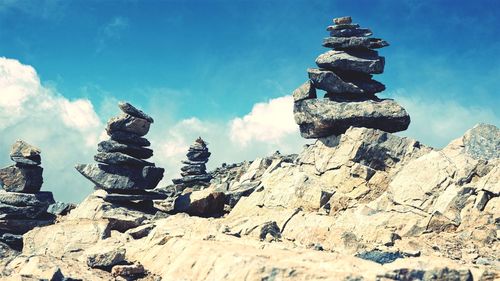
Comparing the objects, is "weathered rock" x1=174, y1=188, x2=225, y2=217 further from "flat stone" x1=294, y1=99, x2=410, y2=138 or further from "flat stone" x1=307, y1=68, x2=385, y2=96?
"flat stone" x1=307, y1=68, x2=385, y2=96

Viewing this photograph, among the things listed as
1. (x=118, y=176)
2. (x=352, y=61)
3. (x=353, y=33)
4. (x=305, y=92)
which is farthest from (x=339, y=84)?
(x=118, y=176)

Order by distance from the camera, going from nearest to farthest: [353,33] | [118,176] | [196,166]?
[353,33]
[118,176]
[196,166]

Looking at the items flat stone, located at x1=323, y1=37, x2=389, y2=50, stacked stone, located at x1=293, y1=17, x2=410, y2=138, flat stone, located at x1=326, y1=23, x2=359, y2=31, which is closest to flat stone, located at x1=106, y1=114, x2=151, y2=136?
stacked stone, located at x1=293, y1=17, x2=410, y2=138

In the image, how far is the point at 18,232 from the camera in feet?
117

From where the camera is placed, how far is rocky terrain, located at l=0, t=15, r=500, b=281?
15.9 m

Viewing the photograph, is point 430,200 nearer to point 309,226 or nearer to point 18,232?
point 309,226

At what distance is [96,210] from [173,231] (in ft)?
50.1

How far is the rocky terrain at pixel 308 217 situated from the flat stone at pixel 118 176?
0.09 m

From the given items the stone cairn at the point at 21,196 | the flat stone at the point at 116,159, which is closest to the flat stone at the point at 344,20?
the flat stone at the point at 116,159

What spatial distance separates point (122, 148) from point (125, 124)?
205cm

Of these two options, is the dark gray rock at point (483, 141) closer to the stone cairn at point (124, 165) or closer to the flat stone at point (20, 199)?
the stone cairn at point (124, 165)

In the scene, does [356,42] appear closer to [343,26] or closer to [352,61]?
[352,61]

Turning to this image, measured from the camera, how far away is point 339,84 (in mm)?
36875

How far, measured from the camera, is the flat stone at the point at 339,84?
36.8 meters
